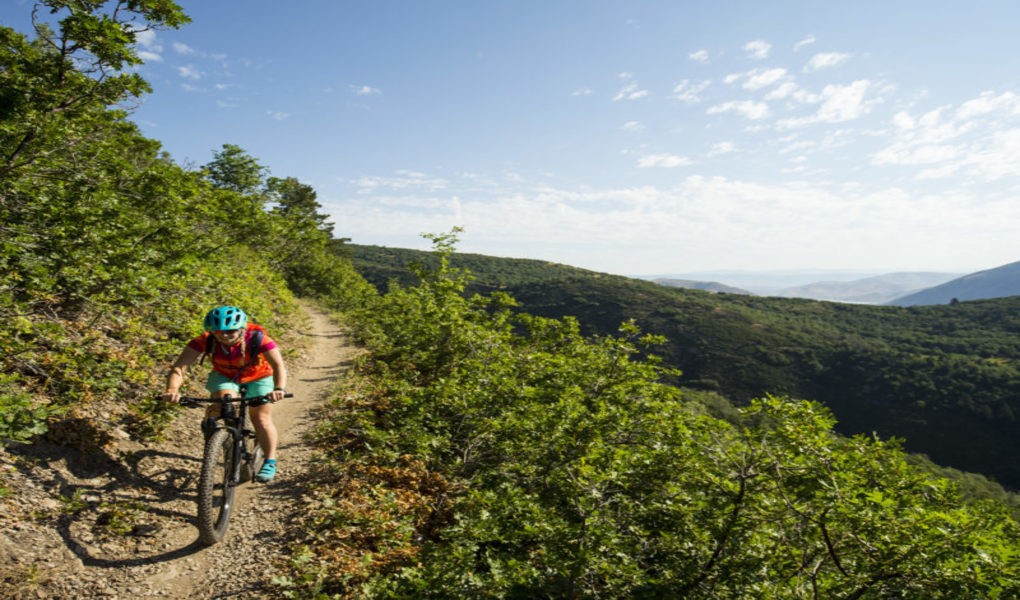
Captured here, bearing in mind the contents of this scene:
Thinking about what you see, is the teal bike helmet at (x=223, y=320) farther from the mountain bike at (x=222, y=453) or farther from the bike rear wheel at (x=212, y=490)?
the bike rear wheel at (x=212, y=490)

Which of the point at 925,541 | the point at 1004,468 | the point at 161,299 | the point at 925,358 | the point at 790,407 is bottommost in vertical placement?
the point at 1004,468

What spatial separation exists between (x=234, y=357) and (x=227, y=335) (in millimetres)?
390

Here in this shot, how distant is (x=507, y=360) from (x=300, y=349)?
10098 millimetres

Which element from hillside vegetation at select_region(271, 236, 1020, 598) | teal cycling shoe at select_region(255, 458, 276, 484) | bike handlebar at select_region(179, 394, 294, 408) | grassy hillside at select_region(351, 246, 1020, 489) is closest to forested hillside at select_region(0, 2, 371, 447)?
bike handlebar at select_region(179, 394, 294, 408)

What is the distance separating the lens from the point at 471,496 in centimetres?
650

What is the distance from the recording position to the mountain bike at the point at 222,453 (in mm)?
4973

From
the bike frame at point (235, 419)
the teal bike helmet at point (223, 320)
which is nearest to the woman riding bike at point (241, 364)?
the teal bike helmet at point (223, 320)

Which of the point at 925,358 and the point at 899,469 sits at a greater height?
the point at 899,469

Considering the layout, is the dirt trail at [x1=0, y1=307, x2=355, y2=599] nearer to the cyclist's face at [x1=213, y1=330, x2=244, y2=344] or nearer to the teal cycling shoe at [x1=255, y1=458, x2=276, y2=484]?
the teal cycling shoe at [x1=255, y1=458, x2=276, y2=484]

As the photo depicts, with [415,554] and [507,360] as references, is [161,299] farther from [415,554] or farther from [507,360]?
[415,554]

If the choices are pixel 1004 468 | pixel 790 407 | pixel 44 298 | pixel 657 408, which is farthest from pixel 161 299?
pixel 1004 468

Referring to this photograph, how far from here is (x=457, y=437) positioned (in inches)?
340

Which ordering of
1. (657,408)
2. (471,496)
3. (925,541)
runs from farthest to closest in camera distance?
(657,408)
(471,496)
(925,541)

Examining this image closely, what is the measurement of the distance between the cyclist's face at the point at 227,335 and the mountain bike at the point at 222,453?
2.16 ft
